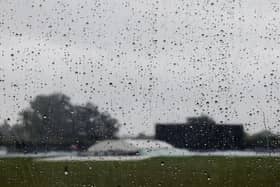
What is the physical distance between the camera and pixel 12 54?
7.51ft

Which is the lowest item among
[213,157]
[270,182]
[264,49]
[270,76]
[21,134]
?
[270,182]

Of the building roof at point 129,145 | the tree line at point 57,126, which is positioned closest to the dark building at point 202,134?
the building roof at point 129,145

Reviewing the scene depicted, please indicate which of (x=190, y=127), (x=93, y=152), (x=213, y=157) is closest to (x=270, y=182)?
(x=213, y=157)

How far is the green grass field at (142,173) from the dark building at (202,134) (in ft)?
0.23

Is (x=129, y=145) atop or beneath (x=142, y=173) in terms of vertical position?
atop

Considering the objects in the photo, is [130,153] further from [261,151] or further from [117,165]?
[261,151]

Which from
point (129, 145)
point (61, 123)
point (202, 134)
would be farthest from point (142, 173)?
point (61, 123)

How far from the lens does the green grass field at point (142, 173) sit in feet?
7.29

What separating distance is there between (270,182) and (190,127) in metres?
0.49

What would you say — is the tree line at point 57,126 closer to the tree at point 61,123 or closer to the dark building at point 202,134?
the tree at point 61,123

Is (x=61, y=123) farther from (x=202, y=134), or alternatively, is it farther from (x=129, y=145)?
(x=202, y=134)

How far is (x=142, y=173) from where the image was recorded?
7.34 ft

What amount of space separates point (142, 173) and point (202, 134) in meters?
0.36

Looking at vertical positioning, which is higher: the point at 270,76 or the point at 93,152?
the point at 270,76
